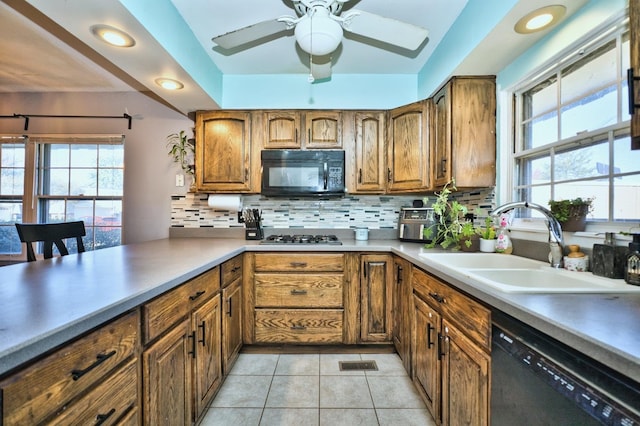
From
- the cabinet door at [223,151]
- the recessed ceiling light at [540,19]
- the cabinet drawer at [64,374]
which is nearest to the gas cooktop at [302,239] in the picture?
the cabinet door at [223,151]

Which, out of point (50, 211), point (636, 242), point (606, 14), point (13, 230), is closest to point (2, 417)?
point (636, 242)

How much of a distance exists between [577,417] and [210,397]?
1603 mm

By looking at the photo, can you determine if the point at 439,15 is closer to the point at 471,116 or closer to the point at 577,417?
the point at 471,116

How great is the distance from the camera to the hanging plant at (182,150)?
9.02 ft

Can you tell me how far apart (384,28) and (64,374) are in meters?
1.88

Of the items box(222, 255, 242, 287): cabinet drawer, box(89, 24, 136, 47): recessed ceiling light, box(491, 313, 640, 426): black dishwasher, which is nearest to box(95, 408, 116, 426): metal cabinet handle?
box(222, 255, 242, 287): cabinet drawer

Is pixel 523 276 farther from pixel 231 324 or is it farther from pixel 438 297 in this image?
pixel 231 324

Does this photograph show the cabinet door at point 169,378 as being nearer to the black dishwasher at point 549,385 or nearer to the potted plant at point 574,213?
the black dishwasher at point 549,385

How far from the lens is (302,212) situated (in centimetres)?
282

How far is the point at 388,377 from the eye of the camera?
6.33 feet

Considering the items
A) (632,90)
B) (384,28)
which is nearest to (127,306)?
(632,90)

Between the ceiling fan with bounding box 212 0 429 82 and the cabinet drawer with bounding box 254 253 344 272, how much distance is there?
1.40m

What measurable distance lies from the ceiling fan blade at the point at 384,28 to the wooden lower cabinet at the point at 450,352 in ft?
4.26

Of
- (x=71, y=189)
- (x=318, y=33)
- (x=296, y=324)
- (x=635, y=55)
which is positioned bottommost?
(x=296, y=324)
